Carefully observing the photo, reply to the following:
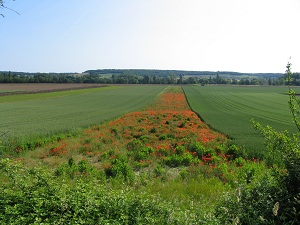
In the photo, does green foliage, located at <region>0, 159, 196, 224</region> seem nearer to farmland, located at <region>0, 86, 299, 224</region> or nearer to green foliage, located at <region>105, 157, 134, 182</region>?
farmland, located at <region>0, 86, 299, 224</region>

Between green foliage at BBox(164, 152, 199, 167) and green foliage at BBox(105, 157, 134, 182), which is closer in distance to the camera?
green foliage at BBox(105, 157, 134, 182)

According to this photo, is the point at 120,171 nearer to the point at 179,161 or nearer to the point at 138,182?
the point at 138,182

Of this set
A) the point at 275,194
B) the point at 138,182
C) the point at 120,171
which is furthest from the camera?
the point at 120,171

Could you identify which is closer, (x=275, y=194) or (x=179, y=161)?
(x=275, y=194)

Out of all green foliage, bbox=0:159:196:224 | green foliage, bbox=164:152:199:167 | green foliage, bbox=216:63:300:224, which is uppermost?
green foliage, bbox=216:63:300:224

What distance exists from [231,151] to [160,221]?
44.8 feet

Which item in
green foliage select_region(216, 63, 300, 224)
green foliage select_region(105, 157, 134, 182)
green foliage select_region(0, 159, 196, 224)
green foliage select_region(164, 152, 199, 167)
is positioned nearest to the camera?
green foliage select_region(216, 63, 300, 224)

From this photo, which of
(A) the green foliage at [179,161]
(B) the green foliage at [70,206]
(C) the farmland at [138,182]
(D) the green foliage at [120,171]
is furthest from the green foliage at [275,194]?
(A) the green foliage at [179,161]

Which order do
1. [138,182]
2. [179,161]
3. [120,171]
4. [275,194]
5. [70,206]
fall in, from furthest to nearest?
[179,161] → [120,171] → [138,182] → [70,206] → [275,194]

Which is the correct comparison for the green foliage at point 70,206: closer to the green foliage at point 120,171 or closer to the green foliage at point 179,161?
the green foliage at point 120,171

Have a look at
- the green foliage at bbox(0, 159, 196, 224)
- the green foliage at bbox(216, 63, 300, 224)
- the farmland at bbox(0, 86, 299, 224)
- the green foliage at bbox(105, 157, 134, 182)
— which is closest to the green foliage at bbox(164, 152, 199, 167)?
the farmland at bbox(0, 86, 299, 224)

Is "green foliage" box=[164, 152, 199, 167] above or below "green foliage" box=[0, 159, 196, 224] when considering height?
below

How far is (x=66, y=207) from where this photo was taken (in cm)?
649

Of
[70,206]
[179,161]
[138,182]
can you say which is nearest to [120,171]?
[138,182]
